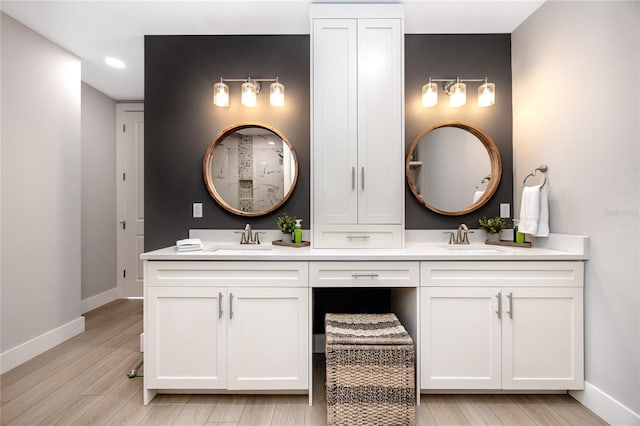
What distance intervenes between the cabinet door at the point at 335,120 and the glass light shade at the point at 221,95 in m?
0.74

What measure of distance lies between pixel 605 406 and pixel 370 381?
131 cm

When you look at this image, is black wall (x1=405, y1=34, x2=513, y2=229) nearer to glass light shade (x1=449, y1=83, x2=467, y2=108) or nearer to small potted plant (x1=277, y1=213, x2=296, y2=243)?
glass light shade (x1=449, y1=83, x2=467, y2=108)

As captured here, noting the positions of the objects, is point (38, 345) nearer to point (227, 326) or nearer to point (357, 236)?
point (227, 326)

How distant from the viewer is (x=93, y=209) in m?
3.82

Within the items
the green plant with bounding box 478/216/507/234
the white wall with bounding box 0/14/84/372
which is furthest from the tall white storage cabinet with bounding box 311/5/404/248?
the white wall with bounding box 0/14/84/372

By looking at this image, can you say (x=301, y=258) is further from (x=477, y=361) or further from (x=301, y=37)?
(x=301, y=37)

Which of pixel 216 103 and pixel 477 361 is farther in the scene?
pixel 216 103

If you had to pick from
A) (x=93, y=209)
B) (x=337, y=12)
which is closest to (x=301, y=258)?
(x=337, y=12)

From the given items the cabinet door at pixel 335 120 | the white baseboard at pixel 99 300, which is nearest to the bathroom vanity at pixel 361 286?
the cabinet door at pixel 335 120

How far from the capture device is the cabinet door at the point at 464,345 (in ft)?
6.31

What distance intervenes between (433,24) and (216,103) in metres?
1.78

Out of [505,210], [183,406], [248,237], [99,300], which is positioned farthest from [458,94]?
[99,300]

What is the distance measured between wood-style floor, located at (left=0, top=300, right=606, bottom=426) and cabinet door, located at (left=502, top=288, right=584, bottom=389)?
0.49ft

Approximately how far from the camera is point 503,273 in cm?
193
